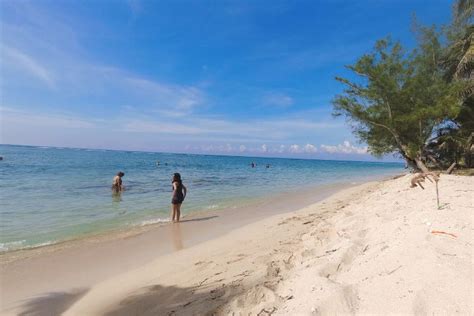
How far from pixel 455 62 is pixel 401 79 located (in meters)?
4.13

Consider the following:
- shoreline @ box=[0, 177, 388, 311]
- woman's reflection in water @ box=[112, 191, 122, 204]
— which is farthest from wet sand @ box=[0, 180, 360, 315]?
woman's reflection in water @ box=[112, 191, 122, 204]

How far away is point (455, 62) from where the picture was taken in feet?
58.2

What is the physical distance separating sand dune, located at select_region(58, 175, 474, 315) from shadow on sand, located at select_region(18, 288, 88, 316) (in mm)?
131

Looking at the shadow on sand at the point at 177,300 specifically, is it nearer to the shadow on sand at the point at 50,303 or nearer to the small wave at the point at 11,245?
the shadow on sand at the point at 50,303

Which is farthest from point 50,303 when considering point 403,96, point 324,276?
point 403,96

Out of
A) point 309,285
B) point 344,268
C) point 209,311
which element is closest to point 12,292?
point 209,311

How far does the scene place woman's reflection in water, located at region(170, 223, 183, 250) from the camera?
741 cm

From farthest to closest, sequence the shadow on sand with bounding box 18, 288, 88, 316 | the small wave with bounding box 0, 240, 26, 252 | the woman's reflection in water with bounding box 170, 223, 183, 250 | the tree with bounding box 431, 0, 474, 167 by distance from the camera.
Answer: the tree with bounding box 431, 0, 474, 167 → the woman's reflection in water with bounding box 170, 223, 183, 250 → the small wave with bounding box 0, 240, 26, 252 → the shadow on sand with bounding box 18, 288, 88, 316

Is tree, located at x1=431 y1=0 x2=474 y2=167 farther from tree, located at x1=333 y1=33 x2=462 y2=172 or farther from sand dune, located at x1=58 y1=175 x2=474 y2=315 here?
sand dune, located at x1=58 y1=175 x2=474 y2=315

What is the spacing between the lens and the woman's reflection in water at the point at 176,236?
7.41m

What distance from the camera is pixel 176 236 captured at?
8.25 m

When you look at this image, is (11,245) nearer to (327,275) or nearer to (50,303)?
(50,303)

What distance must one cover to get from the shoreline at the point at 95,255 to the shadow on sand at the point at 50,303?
0.22 metres

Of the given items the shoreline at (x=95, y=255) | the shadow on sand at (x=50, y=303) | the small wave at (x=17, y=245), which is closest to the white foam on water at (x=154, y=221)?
the shoreline at (x=95, y=255)
